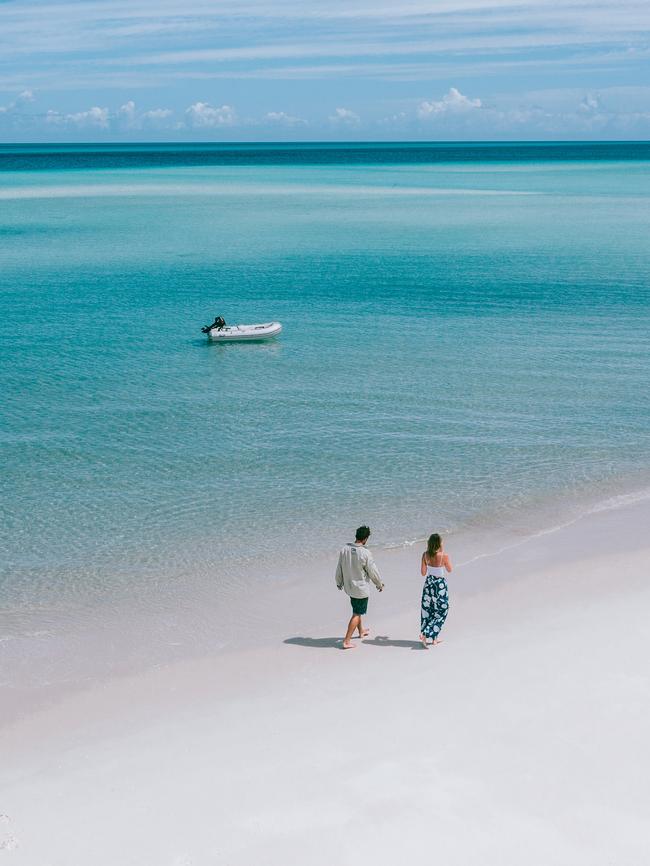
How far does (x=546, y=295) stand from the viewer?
4438 cm

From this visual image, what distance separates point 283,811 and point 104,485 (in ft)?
41.1

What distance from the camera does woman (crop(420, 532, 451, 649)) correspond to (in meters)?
13.4

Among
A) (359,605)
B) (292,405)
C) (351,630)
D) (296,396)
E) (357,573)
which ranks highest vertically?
(296,396)

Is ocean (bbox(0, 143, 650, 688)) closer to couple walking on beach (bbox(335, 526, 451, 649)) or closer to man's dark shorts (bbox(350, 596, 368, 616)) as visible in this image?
man's dark shorts (bbox(350, 596, 368, 616))

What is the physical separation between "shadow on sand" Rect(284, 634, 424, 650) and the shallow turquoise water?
2.79m

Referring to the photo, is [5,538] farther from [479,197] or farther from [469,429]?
[479,197]

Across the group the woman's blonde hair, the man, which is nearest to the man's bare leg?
the man

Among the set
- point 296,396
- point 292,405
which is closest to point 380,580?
point 292,405

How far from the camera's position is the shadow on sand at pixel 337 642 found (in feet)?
46.2

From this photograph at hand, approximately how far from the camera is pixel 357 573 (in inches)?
536

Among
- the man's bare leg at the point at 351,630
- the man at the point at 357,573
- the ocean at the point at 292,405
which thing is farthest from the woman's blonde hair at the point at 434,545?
the ocean at the point at 292,405

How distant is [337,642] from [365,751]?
10.2 feet

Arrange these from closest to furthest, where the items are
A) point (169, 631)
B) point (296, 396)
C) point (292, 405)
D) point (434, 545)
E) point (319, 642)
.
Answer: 1. point (434, 545)
2. point (319, 642)
3. point (169, 631)
4. point (292, 405)
5. point (296, 396)

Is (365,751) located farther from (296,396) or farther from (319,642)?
(296,396)
